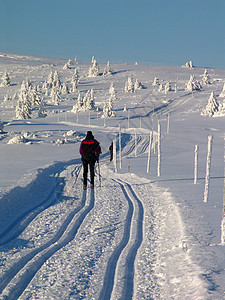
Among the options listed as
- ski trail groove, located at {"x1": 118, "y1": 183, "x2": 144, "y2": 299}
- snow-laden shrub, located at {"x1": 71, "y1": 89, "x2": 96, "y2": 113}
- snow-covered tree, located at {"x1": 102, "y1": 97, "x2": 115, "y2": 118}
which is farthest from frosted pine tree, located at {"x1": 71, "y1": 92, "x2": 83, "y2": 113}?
ski trail groove, located at {"x1": 118, "y1": 183, "x2": 144, "y2": 299}

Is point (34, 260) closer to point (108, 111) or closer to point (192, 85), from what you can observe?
point (108, 111)

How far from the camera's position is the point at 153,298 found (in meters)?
4.09

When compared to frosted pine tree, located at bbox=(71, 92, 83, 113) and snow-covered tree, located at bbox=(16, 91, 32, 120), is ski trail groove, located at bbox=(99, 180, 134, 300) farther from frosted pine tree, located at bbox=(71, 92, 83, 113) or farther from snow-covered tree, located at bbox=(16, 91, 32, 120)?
frosted pine tree, located at bbox=(71, 92, 83, 113)

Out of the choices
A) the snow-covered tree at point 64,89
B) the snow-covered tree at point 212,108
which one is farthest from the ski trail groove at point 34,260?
the snow-covered tree at point 64,89

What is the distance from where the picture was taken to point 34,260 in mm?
5148

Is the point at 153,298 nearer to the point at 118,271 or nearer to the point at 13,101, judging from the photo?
the point at 118,271

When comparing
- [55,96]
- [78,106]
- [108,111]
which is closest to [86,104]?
[78,106]

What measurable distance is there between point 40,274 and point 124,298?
4.50ft

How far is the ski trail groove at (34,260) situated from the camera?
14.2 feet

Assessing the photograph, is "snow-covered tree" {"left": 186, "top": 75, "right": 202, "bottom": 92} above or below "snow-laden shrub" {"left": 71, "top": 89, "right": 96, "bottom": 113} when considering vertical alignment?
above

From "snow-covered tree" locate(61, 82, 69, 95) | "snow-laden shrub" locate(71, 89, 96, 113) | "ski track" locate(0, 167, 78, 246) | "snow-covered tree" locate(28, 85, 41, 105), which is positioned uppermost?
"snow-covered tree" locate(61, 82, 69, 95)

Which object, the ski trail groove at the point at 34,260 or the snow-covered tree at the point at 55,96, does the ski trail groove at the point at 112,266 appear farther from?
the snow-covered tree at the point at 55,96

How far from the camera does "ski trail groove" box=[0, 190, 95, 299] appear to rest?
14.2 ft

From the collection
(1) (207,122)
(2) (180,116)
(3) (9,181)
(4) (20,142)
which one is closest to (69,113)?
(2) (180,116)
